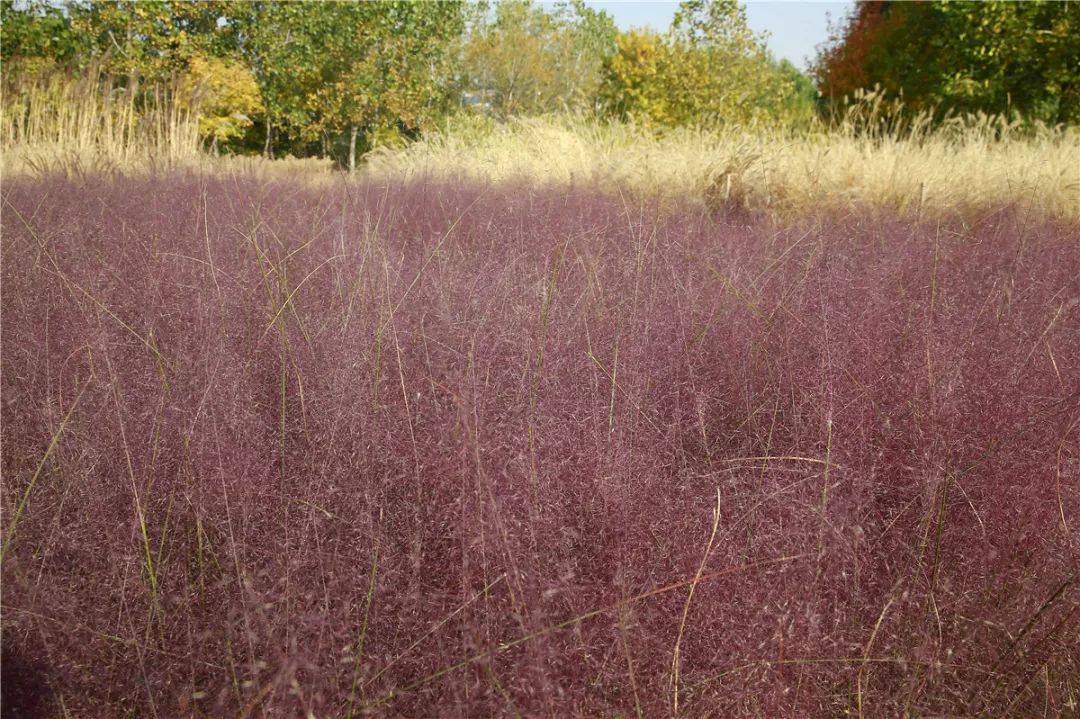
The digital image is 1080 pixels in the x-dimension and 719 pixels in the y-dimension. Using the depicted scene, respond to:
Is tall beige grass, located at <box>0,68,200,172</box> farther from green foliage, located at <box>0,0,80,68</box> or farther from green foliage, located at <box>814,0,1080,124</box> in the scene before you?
green foliage, located at <box>0,0,80,68</box>

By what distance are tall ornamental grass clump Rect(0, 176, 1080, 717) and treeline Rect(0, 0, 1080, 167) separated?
299cm

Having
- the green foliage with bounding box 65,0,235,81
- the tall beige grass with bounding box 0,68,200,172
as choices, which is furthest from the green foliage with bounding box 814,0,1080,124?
the green foliage with bounding box 65,0,235,81

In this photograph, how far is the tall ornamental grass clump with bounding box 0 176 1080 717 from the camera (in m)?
0.88

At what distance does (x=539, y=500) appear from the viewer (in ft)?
3.44

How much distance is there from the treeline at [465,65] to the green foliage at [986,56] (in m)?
0.03

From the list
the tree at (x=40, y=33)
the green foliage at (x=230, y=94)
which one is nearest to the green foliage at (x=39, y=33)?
the tree at (x=40, y=33)

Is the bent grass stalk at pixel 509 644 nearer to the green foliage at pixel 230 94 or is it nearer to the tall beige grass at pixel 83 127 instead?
the tall beige grass at pixel 83 127

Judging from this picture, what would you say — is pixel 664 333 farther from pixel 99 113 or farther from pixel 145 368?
pixel 99 113

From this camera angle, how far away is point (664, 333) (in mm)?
1577

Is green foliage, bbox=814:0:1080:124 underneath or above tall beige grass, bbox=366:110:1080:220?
above

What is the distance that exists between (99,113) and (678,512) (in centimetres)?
645

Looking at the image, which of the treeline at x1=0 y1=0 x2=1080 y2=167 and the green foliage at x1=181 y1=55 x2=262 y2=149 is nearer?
the treeline at x1=0 y1=0 x2=1080 y2=167

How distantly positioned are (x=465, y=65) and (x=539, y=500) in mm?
19447

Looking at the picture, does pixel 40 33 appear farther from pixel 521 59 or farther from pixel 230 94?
pixel 521 59
